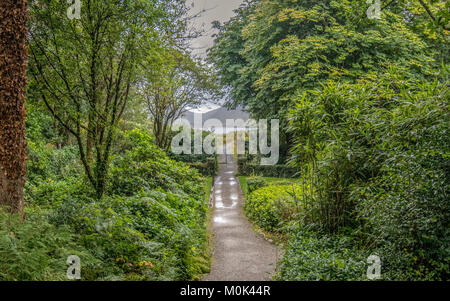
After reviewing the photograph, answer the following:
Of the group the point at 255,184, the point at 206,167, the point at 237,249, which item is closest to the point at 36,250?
the point at 237,249

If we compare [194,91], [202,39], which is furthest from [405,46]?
[194,91]

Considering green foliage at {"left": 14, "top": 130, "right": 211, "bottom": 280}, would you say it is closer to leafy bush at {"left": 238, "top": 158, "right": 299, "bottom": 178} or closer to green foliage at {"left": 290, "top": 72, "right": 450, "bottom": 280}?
green foliage at {"left": 290, "top": 72, "right": 450, "bottom": 280}

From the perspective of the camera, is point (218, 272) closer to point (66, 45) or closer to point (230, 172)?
point (66, 45)

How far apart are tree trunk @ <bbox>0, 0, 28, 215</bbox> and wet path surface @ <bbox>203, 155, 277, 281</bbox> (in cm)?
329

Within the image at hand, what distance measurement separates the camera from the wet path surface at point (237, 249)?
5.31 m

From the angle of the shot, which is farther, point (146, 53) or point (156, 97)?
point (156, 97)

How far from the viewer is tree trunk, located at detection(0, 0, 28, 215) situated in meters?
4.04

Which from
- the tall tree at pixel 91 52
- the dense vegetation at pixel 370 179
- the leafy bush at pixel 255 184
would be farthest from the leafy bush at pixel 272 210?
the tall tree at pixel 91 52

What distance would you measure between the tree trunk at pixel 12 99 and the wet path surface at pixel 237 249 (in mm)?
3292

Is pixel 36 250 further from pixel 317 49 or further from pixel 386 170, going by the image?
pixel 317 49

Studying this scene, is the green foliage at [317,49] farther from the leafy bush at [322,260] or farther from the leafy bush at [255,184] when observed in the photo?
the leafy bush at [322,260]

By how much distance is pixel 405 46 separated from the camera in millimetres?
12938

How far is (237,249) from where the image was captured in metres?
6.86

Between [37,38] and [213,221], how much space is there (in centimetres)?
691
